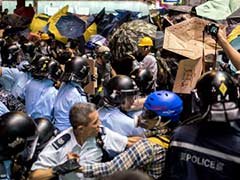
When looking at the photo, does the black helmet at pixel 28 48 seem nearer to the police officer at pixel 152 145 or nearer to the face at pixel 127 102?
the face at pixel 127 102

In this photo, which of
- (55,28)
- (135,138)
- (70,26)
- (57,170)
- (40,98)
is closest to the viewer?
(57,170)

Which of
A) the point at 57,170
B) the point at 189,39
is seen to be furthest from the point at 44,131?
the point at 189,39

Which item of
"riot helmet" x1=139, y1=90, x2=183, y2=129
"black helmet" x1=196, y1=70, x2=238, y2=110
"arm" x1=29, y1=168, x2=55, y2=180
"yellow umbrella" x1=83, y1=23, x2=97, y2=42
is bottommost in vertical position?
"yellow umbrella" x1=83, y1=23, x2=97, y2=42

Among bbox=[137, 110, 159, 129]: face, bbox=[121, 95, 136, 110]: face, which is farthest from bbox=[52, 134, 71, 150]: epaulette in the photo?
bbox=[121, 95, 136, 110]: face

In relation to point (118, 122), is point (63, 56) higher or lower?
lower

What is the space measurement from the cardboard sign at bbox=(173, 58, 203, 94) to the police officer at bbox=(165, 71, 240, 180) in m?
2.30

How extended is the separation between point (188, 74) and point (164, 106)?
6.78 ft

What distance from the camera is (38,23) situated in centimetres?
1356

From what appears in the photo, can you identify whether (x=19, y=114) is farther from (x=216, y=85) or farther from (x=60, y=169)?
(x=216, y=85)

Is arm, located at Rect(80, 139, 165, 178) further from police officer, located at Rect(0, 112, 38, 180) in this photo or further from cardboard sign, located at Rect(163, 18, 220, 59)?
cardboard sign, located at Rect(163, 18, 220, 59)

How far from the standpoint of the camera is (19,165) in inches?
130

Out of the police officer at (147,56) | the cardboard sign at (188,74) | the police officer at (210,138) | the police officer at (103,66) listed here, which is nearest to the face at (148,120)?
the police officer at (210,138)

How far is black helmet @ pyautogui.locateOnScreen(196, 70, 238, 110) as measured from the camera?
3072mm

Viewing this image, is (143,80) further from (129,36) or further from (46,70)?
(129,36)
